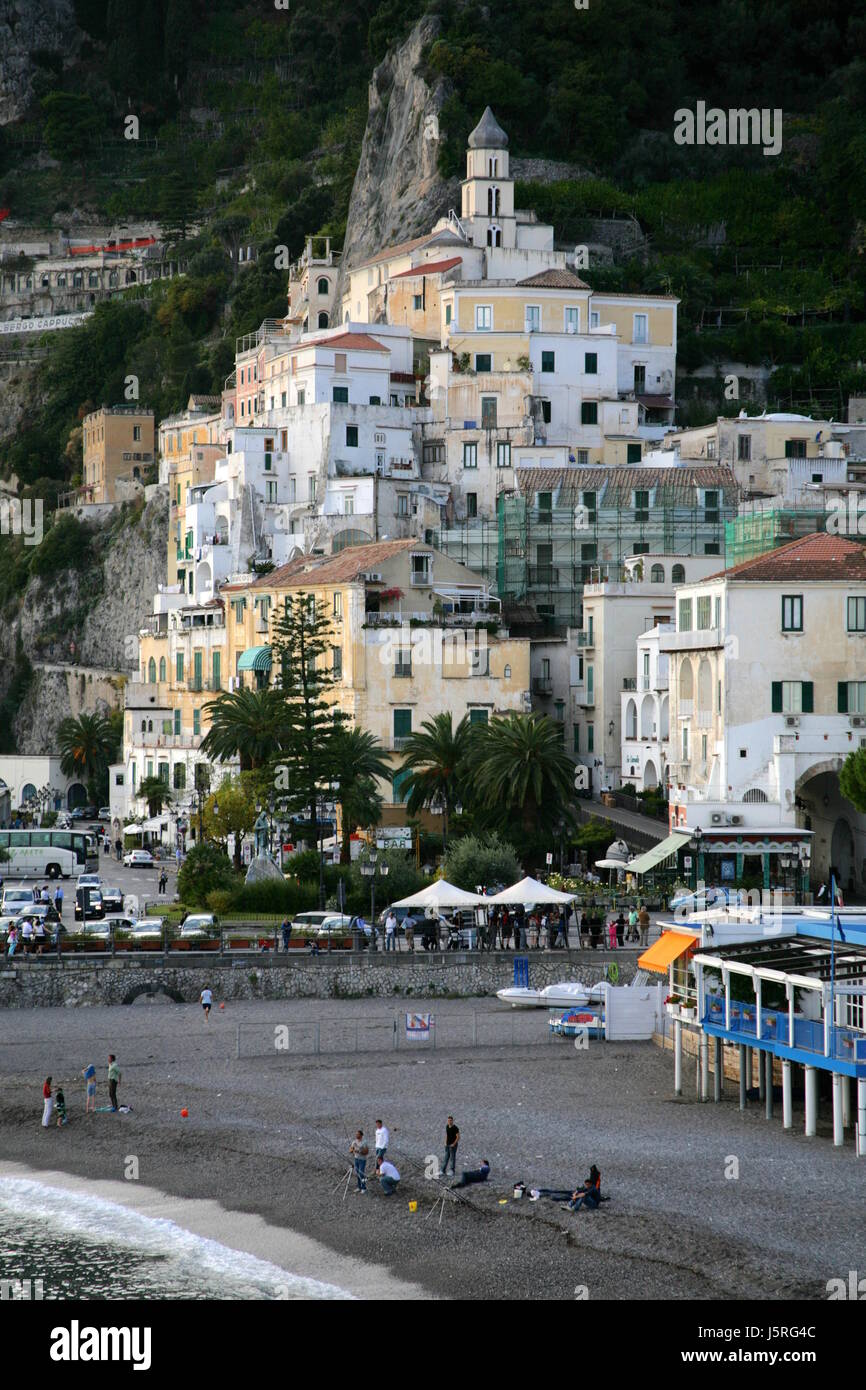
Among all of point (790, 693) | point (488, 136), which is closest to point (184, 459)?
point (488, 136)

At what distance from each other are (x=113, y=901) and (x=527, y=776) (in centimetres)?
1174

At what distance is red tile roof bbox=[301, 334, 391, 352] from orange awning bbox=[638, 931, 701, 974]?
5421 cm

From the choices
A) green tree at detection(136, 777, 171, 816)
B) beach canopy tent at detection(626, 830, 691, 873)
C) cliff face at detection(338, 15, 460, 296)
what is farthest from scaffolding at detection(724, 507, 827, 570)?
cliff face at detection(338, 15, 460, 296)

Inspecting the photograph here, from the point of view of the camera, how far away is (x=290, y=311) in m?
117

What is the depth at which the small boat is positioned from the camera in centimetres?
4791

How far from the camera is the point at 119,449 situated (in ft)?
425

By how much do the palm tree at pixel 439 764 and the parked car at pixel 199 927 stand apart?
39.3ft

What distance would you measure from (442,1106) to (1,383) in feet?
397

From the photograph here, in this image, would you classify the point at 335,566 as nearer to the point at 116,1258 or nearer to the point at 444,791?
the point at 444,791

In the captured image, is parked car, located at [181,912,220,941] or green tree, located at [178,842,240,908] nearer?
parked car, located at [181,912,220,941]

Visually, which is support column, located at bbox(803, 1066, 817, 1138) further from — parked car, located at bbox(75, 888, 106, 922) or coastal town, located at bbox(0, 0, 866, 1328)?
parked car, located at bbox(75, 888, 106, 922)

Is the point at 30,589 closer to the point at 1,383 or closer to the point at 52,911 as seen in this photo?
the point at 1,383

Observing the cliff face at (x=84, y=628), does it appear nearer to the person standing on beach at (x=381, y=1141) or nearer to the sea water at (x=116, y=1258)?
the person standing on beach at (x=381, y=1141)
